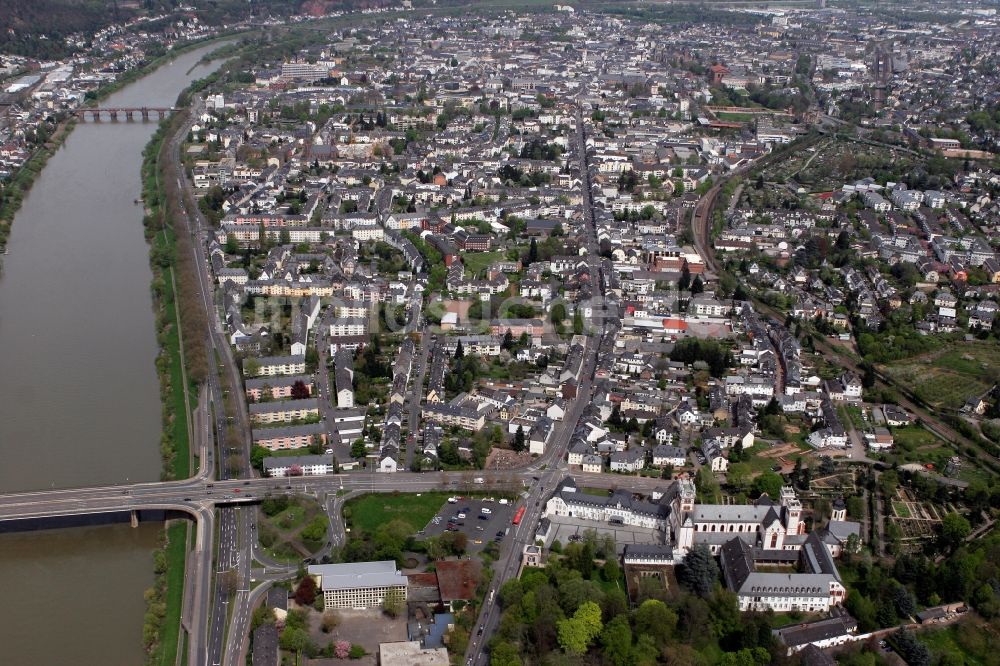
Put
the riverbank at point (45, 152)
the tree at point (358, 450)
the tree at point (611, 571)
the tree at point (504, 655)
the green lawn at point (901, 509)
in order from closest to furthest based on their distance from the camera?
the tree at point (504, 655) < the tree at point (611, 571) < the green lawn at point (901, 509) < the tree at point (358, 450) < the riverbank at point (45, 152)

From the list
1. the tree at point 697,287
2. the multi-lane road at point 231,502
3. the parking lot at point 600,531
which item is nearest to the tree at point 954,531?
the parking lot at point 600,531


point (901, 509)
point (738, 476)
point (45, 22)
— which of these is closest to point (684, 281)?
point (738, 476)

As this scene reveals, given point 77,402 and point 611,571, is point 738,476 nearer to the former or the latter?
point 611,571

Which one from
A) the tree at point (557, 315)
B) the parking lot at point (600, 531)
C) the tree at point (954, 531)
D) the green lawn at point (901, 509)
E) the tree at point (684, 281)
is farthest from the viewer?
the tree at point (684, 281)

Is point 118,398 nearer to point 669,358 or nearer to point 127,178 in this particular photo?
point 669,358

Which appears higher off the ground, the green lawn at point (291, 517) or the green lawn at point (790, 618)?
the green lawn at point (291, 517)

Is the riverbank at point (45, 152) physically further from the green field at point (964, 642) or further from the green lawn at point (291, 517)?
the green field at point (964, 642)

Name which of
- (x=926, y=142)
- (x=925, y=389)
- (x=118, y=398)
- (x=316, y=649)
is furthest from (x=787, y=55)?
(x=316, y=649)
